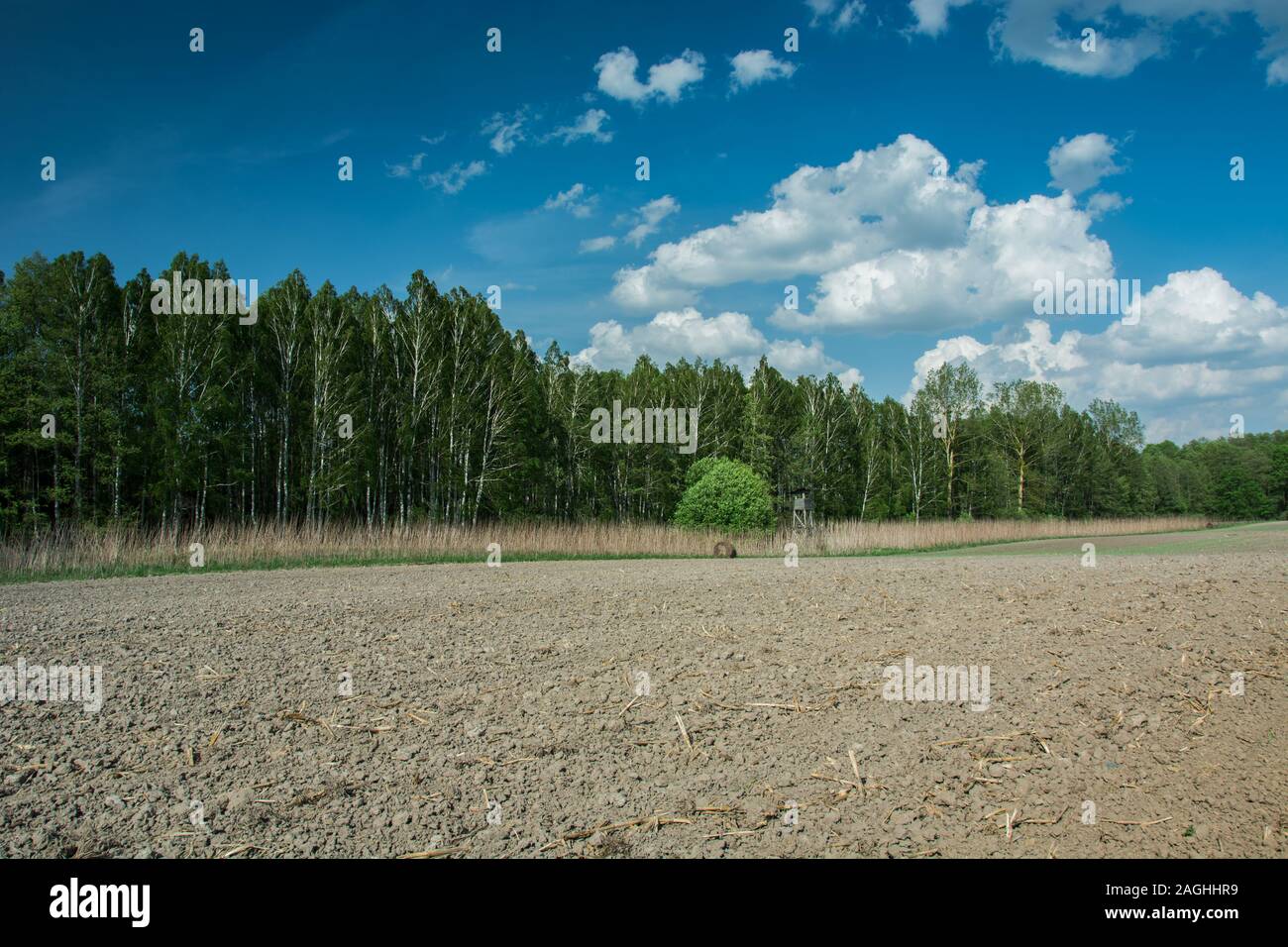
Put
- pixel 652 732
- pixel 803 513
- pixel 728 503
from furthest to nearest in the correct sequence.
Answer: pixel 803 513 → pixel 728 503 → pixel 652 732

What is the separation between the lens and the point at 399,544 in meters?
19.2

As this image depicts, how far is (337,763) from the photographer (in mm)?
4680

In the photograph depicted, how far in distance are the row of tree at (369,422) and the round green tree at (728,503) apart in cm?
938

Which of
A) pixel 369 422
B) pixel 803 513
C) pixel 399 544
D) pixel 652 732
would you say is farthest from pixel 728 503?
pixel 652 732

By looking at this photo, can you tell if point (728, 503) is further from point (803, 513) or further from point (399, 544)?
point (399, 544)

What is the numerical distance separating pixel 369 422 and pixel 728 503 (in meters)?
15.9

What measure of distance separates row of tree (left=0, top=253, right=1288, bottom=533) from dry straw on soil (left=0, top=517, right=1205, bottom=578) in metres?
2.58

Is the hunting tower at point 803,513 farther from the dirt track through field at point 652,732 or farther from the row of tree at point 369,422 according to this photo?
the dirt track through field at point 652,732

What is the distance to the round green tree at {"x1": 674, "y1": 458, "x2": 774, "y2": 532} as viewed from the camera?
25.7 m

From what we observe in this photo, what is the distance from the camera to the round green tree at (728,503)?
1012 inches

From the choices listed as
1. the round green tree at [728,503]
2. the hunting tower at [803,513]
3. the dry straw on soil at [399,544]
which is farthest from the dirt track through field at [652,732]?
the hunting tower at [803,513]

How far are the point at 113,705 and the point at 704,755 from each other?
13.7 feet

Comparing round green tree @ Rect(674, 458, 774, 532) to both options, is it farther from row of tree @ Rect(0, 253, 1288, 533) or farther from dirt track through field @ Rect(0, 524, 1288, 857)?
dirt track through field @ Rect(0, 524, 1288, 857)

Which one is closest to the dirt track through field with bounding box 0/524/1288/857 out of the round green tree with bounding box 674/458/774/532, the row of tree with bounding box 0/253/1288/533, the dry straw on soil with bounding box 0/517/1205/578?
the dry straw on soil with bounding box 0/517/1205/578
